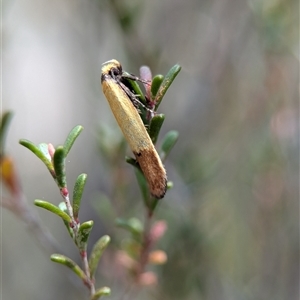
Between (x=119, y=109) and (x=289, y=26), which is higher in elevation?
(x=289, y=26)

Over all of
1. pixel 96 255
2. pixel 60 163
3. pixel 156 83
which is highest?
pixel 156 83

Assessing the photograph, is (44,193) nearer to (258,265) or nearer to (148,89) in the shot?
(258,265)

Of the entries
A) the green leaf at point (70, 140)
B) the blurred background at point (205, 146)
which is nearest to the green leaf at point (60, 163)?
the green leaf at point (70, 140)

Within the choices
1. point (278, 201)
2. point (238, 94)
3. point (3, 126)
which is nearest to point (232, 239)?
point (278, 201)

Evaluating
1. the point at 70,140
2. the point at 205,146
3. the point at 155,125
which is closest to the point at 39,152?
the point at 70,140

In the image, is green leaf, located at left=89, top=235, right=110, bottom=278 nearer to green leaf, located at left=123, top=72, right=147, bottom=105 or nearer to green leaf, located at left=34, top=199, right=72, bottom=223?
green leaf, located at left=34, top=199, right=72, bottom=223

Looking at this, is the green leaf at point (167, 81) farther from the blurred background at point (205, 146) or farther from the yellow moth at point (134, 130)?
the blurred background at point (205, 146)

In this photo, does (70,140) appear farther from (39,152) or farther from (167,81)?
(167,81)
